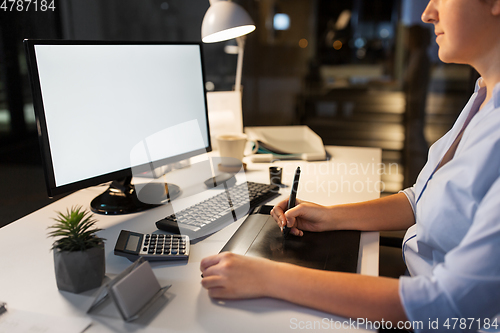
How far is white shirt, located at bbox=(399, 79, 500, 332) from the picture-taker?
51 centimetres

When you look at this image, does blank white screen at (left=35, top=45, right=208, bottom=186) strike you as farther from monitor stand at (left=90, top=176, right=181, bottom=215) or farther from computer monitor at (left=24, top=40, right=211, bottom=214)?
monitor stand at (left=90, top=176, right=181, bottom=215)

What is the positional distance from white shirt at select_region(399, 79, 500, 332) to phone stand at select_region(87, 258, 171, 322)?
1.31 ft

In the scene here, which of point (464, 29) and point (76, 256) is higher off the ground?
point (464, 29)

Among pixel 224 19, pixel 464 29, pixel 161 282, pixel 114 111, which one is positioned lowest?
pixel 161 282

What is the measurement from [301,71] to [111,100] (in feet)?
15.1

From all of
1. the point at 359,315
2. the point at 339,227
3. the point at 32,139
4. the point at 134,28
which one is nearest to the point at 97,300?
the point at 359,315

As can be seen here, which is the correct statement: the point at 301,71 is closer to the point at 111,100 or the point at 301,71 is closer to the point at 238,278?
the point at 111,100

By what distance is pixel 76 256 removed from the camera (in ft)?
2.00

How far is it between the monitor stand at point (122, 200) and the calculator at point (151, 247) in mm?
250

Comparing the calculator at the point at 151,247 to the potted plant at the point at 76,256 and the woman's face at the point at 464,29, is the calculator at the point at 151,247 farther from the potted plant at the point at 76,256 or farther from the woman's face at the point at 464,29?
the woman's face at the point at 464,29

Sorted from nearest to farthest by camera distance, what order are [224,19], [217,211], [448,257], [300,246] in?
[448,257], [300,246], [217,211], [224,19]

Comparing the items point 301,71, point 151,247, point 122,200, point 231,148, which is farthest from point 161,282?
point 301,71

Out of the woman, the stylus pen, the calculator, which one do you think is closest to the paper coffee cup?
the stylus pen

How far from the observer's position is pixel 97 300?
0.59 metres
